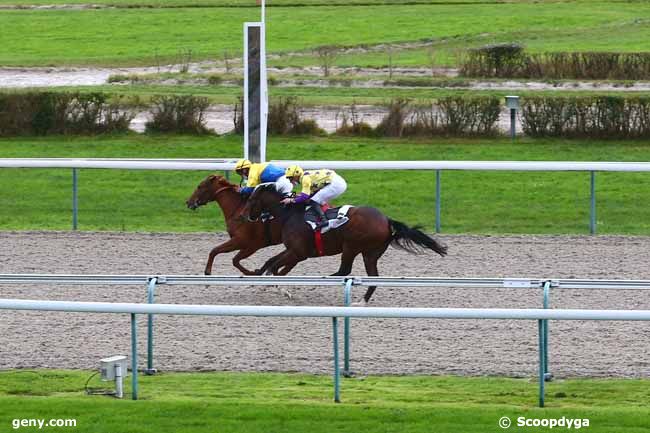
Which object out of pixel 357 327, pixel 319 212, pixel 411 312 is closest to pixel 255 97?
pixel 319 212

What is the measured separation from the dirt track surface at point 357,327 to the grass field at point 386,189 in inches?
61.9

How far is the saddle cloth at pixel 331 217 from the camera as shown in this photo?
1100 centimetres

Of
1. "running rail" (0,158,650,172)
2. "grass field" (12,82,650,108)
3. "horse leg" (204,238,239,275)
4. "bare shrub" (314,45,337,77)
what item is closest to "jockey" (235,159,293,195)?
"horse leg" (204,238,239,275)

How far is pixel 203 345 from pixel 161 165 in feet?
17.5

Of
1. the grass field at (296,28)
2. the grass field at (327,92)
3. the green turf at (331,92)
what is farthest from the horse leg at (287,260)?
the grass field at (296,28)

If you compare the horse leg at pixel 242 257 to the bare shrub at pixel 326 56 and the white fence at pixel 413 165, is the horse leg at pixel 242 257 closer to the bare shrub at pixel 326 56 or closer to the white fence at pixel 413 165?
the white fence at pixel 413 165

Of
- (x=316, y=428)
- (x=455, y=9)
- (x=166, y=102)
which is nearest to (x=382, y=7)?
(x=455, y=9)

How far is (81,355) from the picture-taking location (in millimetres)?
9055

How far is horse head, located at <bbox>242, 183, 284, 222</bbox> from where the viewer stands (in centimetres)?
1131

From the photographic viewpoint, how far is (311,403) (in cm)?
754

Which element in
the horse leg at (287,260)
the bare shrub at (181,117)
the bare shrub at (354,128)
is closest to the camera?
the horse leg at (287,260)

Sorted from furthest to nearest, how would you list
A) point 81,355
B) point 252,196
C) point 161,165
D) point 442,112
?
point 442,112 < point 161,165 < point 252,196 < point 81,355

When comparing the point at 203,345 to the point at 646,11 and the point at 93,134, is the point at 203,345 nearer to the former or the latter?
the point at 93,134

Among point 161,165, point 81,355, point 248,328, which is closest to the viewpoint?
point 81,355
